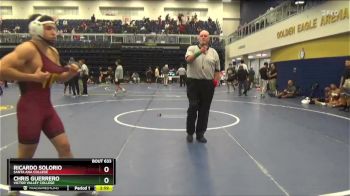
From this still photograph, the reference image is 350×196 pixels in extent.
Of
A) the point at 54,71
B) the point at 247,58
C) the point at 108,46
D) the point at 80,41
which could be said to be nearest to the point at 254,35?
the point at 247,58

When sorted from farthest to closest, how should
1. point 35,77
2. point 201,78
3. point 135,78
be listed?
point 135,78 → point 201,78 → point 35,77

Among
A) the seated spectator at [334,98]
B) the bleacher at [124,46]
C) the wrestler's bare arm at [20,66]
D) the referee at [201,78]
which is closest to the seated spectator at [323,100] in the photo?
the seated spectator at [334,98]

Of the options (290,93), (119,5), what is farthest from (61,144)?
(119,5)

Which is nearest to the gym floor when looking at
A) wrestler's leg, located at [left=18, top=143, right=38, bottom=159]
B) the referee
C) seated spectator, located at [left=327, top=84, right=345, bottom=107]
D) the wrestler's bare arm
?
the referee

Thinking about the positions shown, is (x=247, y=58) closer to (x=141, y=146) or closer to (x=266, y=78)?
(x=266, y=78)

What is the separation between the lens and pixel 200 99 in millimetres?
6160

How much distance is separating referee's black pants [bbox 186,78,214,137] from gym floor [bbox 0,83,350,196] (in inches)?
14.9

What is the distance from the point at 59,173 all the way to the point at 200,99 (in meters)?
3.66

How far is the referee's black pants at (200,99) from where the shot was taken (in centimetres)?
604

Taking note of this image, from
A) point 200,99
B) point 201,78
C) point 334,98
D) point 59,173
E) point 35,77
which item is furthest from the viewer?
point 334,98

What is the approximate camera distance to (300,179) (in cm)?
420

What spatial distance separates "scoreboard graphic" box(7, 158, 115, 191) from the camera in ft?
9.23

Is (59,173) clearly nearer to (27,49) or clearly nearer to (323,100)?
(27,49)

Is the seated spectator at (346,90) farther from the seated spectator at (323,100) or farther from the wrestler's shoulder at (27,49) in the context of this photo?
the wrestler's shoulder at (27,49)
